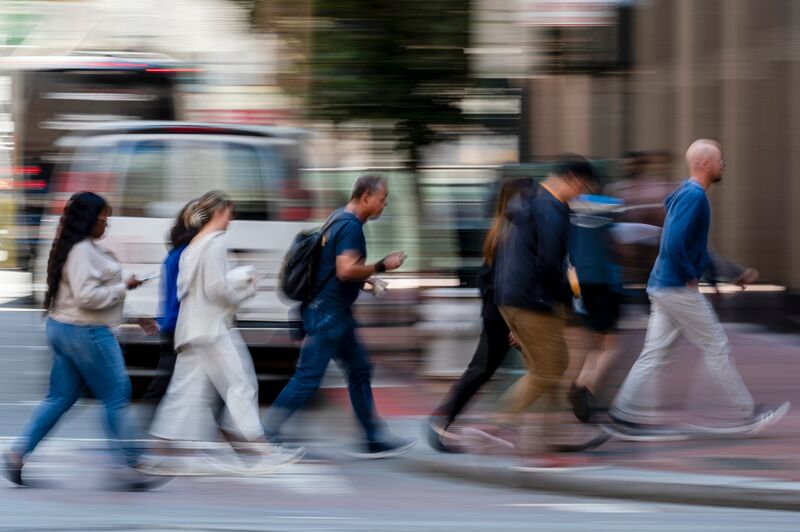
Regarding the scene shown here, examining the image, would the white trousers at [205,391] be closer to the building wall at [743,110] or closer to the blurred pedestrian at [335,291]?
the blurred pedestrian at [335,291]

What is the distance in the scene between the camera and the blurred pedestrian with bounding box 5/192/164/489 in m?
6.90

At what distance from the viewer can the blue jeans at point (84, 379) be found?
6.95 meters

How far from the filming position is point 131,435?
23.3 ft

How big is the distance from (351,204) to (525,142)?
18.7 meters

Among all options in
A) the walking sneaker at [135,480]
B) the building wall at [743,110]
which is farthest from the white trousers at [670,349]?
the building wall at [743,110]

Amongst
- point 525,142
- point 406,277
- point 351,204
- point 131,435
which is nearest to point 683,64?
point 406,277

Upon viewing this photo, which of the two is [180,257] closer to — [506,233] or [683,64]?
[506,233]

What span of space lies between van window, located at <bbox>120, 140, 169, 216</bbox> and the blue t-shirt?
89.1 inches

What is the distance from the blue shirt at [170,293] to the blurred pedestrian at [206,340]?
14cm

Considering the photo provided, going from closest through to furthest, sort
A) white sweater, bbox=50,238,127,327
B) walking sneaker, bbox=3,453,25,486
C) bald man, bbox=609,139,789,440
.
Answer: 1. white sweater, bbox=50,238,127,327
2. walking sneaker, bbox=3,453,25,486
3. bald man, bbox=609,139,789,440

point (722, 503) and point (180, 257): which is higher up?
point (180, 257)

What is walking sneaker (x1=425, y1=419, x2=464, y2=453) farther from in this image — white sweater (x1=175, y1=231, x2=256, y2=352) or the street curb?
white sweater (x1=175, y1=231, x2=256, y2=352)

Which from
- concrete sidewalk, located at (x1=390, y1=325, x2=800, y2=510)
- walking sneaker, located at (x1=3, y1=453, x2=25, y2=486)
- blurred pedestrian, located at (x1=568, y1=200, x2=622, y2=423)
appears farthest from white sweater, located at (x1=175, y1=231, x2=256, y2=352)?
blurred pedestrian, located at (x1=568, y1=200, x2=622, y2=423)

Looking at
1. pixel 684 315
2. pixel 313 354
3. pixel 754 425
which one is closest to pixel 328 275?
pixel 313 354
